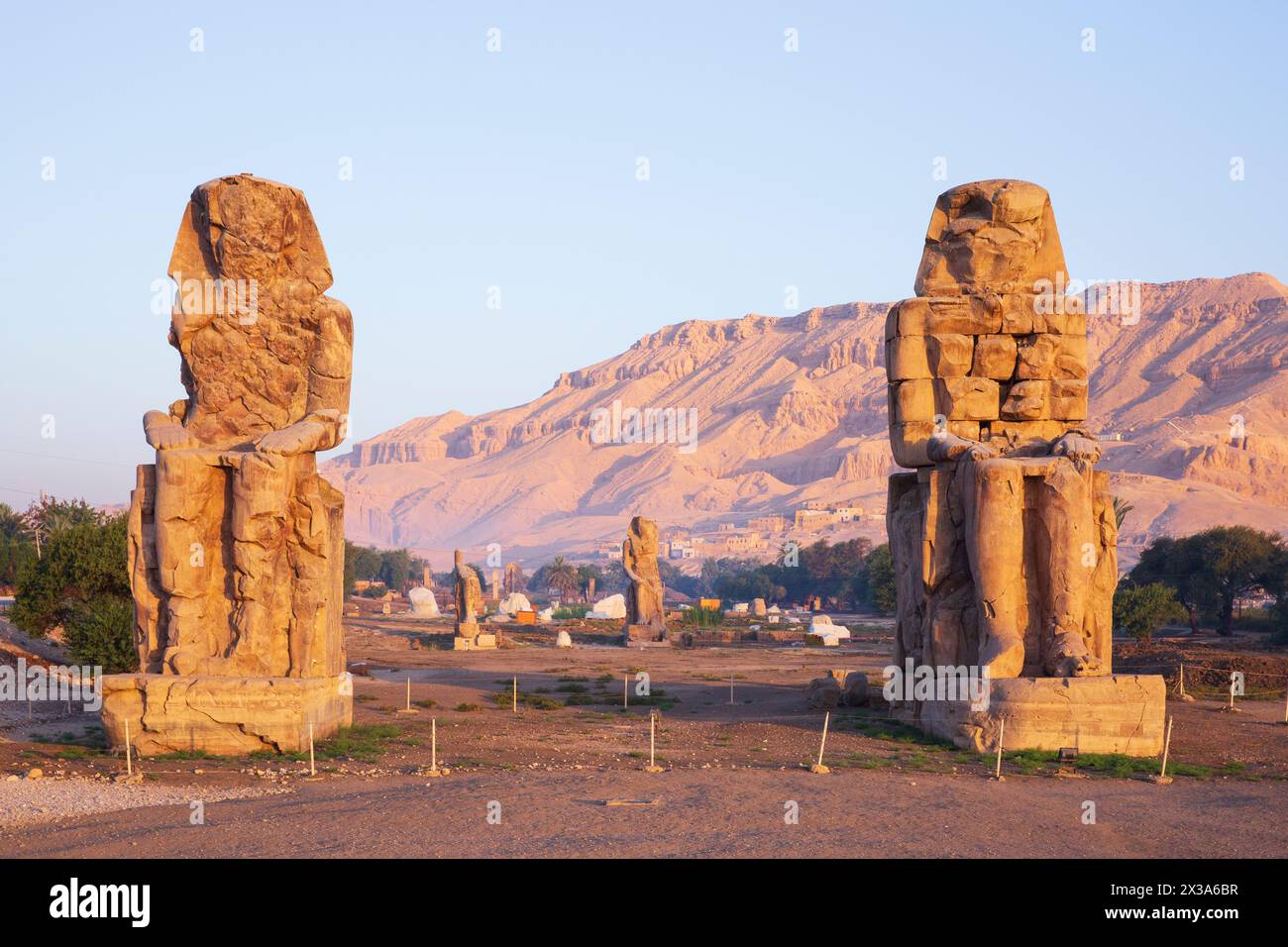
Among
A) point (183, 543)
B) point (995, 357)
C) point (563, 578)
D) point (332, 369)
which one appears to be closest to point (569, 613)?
point (563, 578)

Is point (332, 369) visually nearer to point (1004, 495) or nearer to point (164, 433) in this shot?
point (164, 433)

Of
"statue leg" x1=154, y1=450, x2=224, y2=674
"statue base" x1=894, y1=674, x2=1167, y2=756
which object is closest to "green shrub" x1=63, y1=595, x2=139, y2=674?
"statue leg" x1=154, y1=450, x2=224, y2=674

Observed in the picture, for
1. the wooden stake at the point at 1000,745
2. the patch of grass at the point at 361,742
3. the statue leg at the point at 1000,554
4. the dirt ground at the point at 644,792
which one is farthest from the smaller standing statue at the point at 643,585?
the wooden stake at the point at 1000,745

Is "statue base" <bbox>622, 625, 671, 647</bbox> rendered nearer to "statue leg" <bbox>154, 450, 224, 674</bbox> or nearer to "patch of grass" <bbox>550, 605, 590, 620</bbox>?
"patch of grass" <bbox>550, 605, 590, 620</bbox>

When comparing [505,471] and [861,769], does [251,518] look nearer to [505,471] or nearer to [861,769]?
[861,769]

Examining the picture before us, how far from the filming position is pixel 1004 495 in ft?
38.7

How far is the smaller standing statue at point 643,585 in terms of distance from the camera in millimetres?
36688

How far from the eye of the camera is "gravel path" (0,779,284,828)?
8680mm

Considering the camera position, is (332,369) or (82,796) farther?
(332,369)

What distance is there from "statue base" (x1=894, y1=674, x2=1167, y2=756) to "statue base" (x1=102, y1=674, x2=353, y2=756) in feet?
18.8

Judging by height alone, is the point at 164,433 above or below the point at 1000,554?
above

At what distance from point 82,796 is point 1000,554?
761cm

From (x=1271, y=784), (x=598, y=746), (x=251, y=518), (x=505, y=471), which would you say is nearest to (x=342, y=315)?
(x=251, y=518)

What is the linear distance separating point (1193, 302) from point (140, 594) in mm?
182887
